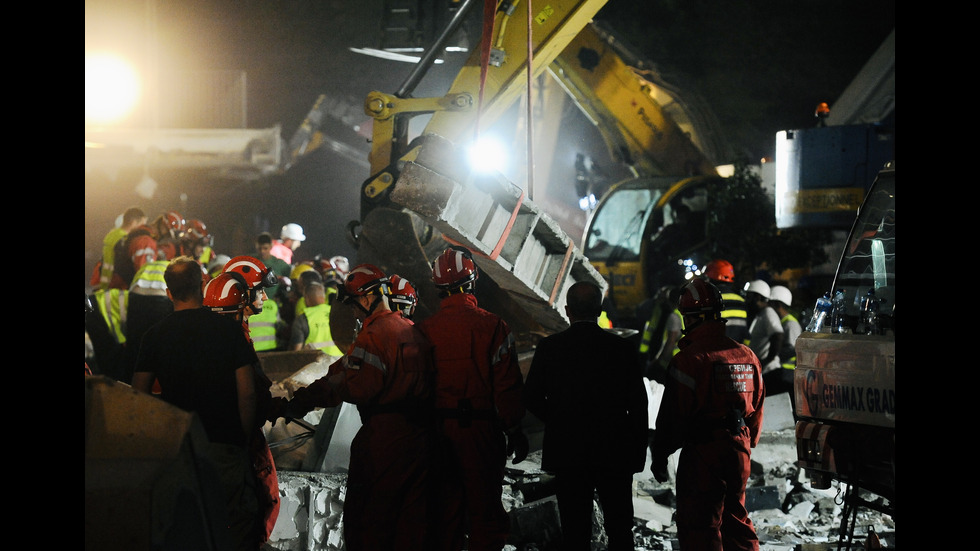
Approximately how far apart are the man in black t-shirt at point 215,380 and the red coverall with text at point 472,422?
3.51 ft

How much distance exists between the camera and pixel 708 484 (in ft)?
15.8

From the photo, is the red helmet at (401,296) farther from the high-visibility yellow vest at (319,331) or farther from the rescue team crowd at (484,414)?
the high-visibility yellow vest at (319,331)

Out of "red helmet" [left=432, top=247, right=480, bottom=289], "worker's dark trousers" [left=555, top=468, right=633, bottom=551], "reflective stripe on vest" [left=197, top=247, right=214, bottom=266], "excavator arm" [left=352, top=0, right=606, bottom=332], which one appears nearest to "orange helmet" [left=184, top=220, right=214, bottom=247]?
"reflective stripe on vest" [left=197, top=247, right=214, bottom=266]

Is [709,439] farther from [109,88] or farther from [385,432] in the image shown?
[109,88]

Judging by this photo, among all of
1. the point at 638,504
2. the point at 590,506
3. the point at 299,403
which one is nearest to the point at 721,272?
the point at 638,504

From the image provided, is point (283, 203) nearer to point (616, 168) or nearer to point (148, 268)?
point (616, 168)

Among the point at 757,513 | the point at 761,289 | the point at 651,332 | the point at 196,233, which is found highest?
the point at 196,233

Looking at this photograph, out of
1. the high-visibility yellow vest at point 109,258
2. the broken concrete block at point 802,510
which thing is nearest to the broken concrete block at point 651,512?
the broken concrete block at point 802,510

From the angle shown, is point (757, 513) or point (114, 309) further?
point (114, 309)

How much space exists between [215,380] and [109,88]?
20300 millimetres

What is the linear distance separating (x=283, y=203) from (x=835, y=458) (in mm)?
20343

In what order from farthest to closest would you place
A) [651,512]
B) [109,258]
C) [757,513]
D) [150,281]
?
[109,258] → [150,281] → [757,513] → [651,512]

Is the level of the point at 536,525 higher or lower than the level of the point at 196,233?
lower
